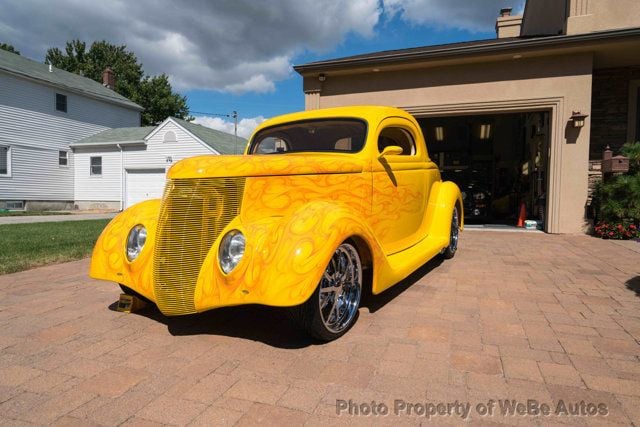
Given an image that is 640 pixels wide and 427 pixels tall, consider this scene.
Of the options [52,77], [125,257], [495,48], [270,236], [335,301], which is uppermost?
[52,77]

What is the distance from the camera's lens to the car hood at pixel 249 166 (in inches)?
108

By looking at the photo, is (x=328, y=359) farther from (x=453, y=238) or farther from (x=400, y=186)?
(x=453, y=238)

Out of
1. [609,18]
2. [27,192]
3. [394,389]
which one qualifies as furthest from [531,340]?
[27,192]

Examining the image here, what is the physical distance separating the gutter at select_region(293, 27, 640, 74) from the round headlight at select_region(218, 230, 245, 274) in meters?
7.70

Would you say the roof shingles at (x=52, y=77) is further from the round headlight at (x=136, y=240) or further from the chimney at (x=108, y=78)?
the round headlight at (x=136, y=240)

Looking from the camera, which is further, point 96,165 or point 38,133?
point 96,165

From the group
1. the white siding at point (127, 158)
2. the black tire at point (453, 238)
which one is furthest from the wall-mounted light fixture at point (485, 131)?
the white siding at point (127, 158)

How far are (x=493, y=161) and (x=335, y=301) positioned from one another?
38.1ft

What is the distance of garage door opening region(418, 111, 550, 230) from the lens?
11469 millimetres

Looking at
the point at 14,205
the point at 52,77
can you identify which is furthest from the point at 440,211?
the point at 52,77

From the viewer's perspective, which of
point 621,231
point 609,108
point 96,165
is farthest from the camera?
point 96,165

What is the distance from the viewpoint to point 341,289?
9.36 ft

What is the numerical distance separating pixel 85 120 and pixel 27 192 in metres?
5.14

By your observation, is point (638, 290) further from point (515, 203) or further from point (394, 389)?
point (515, 203)
